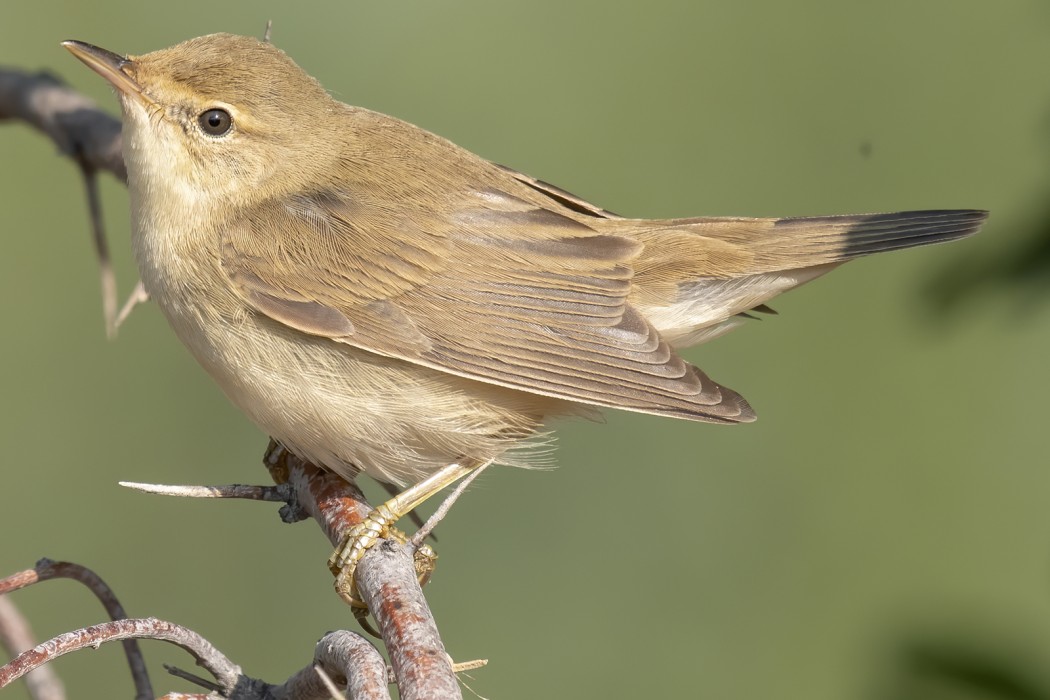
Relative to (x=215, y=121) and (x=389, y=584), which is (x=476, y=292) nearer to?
(x=215, y=121)

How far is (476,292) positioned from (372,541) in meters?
0.79

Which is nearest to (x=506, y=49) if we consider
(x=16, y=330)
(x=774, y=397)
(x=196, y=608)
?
(x=774, y=397)

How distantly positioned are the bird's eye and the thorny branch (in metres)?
0.37

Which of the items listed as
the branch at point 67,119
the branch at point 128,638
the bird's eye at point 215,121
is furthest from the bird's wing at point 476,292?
the branch at point 128,638

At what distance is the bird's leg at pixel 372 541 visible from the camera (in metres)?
2.98

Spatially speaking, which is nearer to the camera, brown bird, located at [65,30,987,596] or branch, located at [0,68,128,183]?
brown bird, located at [65,30,987,596]

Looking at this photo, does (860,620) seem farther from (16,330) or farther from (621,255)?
(16,330)

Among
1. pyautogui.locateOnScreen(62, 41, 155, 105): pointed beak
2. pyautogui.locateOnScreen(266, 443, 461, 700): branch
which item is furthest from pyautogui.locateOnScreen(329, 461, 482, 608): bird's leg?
pyautogui.locateOnScreen(62, 41, 155, 105): pointed beak

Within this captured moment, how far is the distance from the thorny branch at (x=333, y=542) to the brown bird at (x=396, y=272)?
0.48 feet

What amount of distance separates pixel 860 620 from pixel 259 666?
256cm

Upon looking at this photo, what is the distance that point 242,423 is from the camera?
5.24 metres

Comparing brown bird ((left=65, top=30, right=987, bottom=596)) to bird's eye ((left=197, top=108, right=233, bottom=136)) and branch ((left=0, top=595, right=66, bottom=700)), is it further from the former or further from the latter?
branch ((left=0, top=595, right=66, bottom=700))

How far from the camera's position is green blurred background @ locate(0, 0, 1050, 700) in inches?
198

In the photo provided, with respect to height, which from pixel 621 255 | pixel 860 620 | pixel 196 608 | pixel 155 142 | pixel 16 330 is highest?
pixel 16 330
